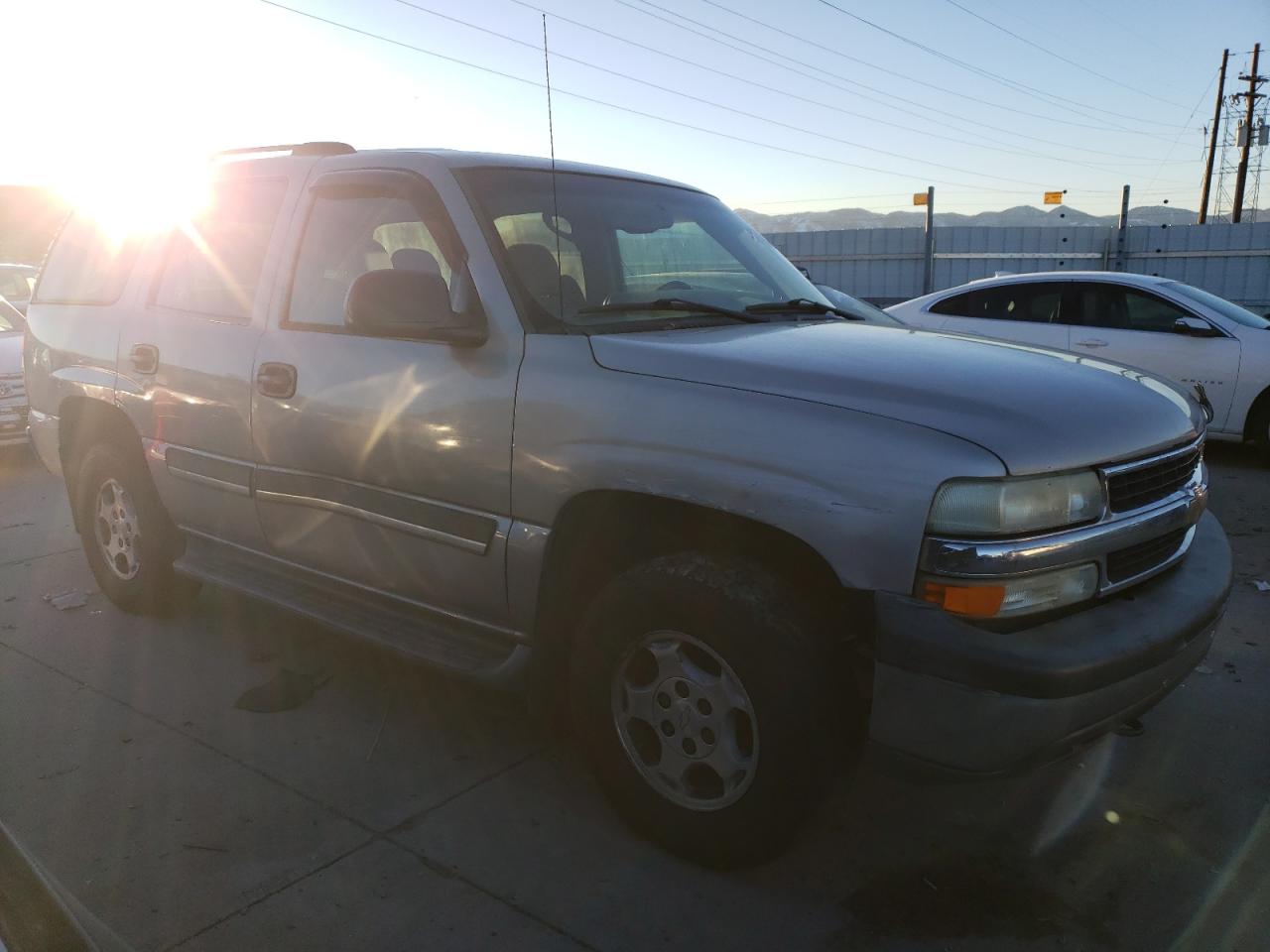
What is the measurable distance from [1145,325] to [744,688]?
740 cm

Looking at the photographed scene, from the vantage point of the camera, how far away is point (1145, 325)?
8391 mm

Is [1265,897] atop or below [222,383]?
below

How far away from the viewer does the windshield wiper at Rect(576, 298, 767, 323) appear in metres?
3.15

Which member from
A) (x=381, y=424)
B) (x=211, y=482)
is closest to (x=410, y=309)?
(x=381, y=424)

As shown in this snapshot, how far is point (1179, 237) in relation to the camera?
22234mm

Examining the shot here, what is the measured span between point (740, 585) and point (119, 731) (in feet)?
8.12

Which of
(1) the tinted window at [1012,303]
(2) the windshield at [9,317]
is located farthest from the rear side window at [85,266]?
(1) the tinted window at [1012,303]

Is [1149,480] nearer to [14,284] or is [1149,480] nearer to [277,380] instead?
[277,380]

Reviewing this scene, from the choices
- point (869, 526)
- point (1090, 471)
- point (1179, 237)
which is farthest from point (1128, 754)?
point (1179, 237)

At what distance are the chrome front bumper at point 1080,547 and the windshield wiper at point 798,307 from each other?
54.0 inches

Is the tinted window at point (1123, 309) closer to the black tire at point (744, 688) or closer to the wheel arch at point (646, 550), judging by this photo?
the wheel arch at point (646, 550)

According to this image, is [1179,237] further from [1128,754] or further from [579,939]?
[579,939]

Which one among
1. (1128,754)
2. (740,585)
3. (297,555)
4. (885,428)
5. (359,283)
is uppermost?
(359,283)

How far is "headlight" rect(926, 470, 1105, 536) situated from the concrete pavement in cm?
91
